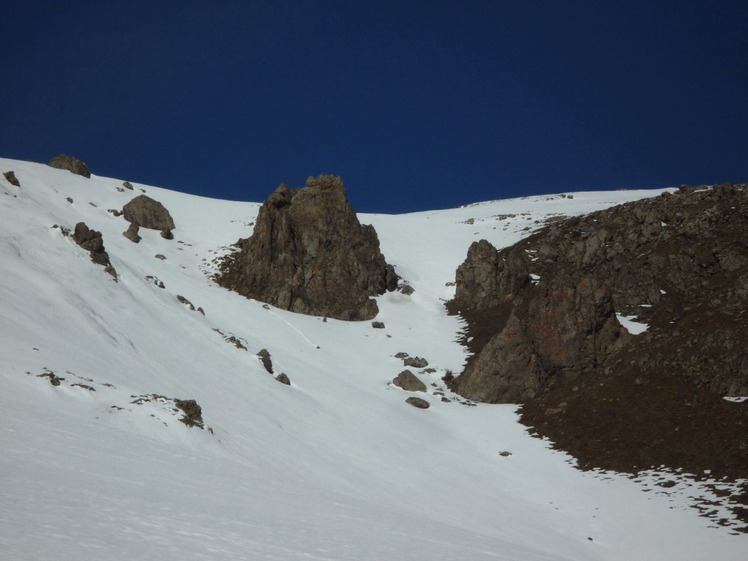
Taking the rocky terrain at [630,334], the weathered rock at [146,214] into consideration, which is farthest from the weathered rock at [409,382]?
the weathered rock at [146,214]

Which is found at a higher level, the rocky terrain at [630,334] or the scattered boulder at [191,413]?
the rocky terrain at [630,334]

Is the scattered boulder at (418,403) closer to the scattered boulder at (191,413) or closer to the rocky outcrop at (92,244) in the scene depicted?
the scattered boulder at (191,413)

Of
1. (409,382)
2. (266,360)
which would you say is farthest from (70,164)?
(409,382)

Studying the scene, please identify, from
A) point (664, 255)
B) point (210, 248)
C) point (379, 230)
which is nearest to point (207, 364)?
point (210, 248)

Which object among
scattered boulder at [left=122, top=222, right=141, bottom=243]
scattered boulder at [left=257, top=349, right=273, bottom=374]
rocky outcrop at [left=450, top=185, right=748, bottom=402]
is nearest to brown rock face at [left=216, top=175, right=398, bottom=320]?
scattered boulder at [left=122, top=222, right=141, bottom=243]

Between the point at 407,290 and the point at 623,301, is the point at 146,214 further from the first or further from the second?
the point at 623,301

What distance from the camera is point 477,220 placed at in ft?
241

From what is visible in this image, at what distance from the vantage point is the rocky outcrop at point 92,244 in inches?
1396

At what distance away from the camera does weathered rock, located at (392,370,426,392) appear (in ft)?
124

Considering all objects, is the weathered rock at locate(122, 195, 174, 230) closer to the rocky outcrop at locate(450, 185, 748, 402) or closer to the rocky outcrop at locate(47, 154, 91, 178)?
the rocky outcrop at locate(47, 154, 91, 178)

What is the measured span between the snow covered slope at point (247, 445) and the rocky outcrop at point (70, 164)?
55.2ft

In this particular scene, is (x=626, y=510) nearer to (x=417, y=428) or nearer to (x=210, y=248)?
(x=417, y=428)

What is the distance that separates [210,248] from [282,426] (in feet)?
109

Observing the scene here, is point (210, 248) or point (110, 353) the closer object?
point (110, 353)
